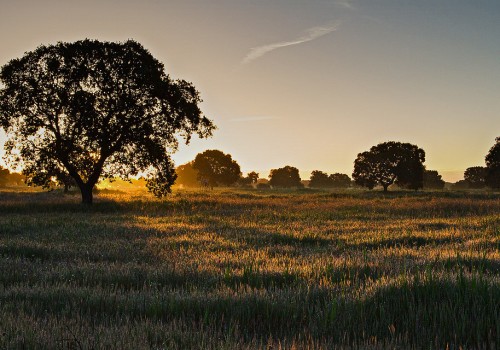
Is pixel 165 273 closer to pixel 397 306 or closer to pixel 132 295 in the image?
pixel 132 295

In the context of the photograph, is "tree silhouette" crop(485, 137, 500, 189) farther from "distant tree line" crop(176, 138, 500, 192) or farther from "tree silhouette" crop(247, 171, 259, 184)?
"tree silhouette" crop(247, 171, 259, 184)

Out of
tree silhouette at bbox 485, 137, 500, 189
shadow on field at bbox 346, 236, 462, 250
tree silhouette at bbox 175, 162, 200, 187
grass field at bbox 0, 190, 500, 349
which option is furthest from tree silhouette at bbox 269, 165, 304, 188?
grass field at bbox 0, 190, 500, 349

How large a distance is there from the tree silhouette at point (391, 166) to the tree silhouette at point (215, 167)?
41.4 metres

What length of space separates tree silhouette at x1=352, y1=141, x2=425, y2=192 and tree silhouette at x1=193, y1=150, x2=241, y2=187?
4136cm

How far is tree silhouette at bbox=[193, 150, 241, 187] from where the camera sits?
117m

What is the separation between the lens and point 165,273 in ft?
25.7

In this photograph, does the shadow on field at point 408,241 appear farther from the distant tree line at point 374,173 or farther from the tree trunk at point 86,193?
the distant tree line at point 374,173

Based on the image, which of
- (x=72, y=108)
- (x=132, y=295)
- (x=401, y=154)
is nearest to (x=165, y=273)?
(x=132, y=295)

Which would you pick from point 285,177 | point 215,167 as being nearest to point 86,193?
point 215,167

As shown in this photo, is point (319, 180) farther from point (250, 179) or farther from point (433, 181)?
point (433, 181)

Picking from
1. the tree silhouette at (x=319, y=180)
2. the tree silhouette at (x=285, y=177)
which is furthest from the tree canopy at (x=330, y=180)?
the tree silhouette at (x=285, y=177)

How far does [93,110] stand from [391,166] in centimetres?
6626

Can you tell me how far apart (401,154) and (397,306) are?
83070mm

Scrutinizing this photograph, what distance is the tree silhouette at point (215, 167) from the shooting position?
4604 inches
